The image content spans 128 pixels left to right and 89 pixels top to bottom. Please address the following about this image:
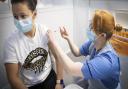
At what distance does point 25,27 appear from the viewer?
3.93 ft

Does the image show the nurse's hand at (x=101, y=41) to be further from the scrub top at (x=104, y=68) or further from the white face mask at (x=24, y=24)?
the white face mask at (x=24, y=24)

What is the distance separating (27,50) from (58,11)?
76 centimetres

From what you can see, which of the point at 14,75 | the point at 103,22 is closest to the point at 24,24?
Result: the point at 14,75

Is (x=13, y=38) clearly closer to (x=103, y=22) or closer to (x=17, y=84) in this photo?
(x=17, y=84)

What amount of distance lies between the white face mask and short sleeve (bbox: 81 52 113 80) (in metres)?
0.44

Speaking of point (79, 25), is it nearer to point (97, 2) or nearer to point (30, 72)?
point (97, 2)

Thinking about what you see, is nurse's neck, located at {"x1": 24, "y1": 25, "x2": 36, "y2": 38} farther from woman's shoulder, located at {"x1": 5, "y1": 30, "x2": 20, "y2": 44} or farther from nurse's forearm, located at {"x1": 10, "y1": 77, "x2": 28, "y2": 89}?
nurse's forearm, located at {"x1": 10, "y1": 77, "x2": 28, "y2": 89}

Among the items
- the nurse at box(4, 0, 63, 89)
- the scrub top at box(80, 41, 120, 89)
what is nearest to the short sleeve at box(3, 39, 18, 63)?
the nurse at box(4, 0, 63, 89)

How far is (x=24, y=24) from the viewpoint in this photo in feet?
3.90

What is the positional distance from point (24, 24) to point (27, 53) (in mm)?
201

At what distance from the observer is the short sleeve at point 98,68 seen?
46.3 inches

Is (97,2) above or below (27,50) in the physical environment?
above

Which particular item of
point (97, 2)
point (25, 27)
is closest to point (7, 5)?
point (25, 27)

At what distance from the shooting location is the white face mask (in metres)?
1.18
